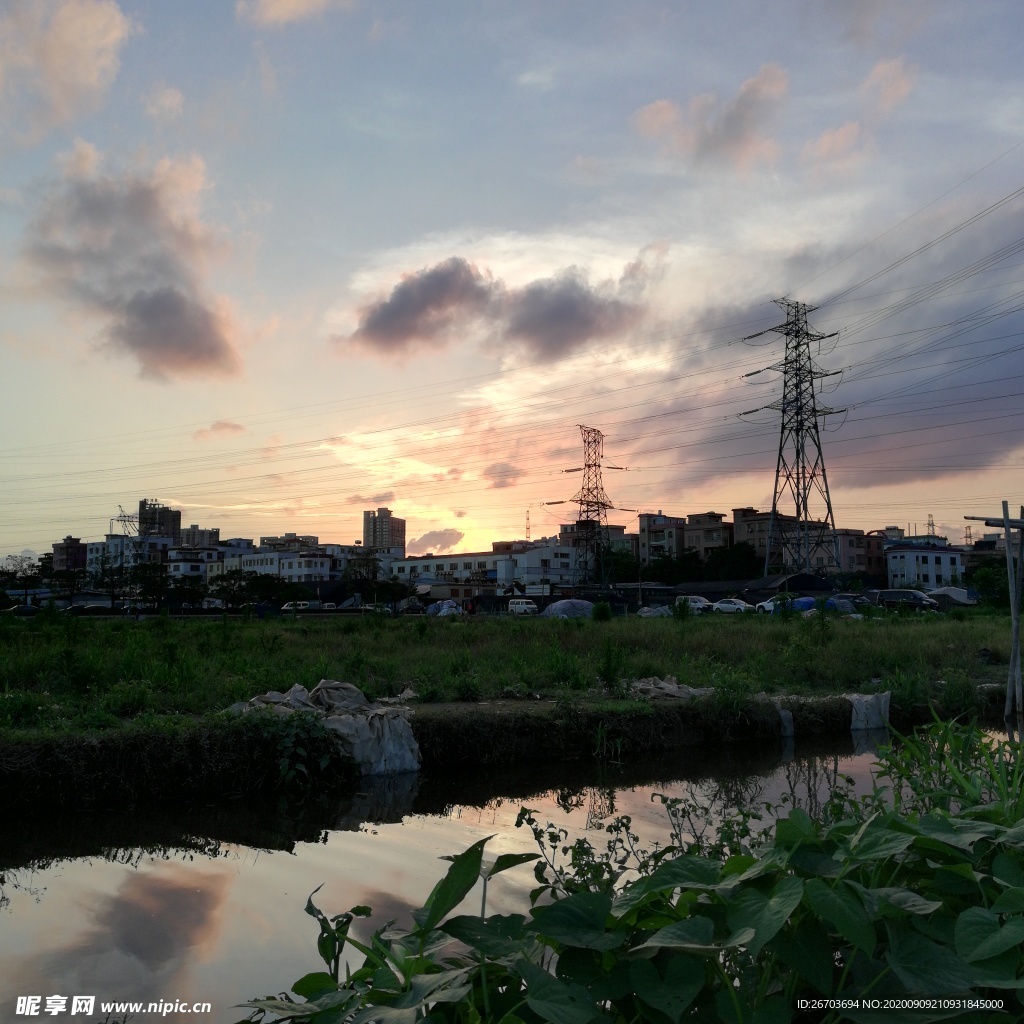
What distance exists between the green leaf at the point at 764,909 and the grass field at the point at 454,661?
25.6 ft

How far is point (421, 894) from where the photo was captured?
5367 mm

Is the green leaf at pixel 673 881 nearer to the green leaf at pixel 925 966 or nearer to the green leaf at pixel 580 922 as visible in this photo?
the green leaf at pixel 580 922

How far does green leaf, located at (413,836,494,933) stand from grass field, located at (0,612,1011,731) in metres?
7.43

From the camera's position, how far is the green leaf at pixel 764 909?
1475 millimetres

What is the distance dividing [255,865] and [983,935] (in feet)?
17.7

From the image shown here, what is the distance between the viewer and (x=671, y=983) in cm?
153

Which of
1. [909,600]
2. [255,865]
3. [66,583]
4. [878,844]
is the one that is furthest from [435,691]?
[66,583]

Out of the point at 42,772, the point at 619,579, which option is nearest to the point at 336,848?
the point at 42,772

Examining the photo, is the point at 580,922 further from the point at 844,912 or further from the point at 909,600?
the point at 909,600

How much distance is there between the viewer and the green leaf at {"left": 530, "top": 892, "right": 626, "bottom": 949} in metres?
1.57

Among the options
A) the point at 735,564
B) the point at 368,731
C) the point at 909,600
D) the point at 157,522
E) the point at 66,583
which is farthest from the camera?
the point at 157,522

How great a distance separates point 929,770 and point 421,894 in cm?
305

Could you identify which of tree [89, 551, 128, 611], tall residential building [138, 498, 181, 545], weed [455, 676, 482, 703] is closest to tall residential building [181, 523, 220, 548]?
tall residential building [138, 498, 181, 545]

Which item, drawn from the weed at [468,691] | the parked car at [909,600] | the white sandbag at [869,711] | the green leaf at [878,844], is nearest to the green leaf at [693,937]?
the green leaf at [878,844]
